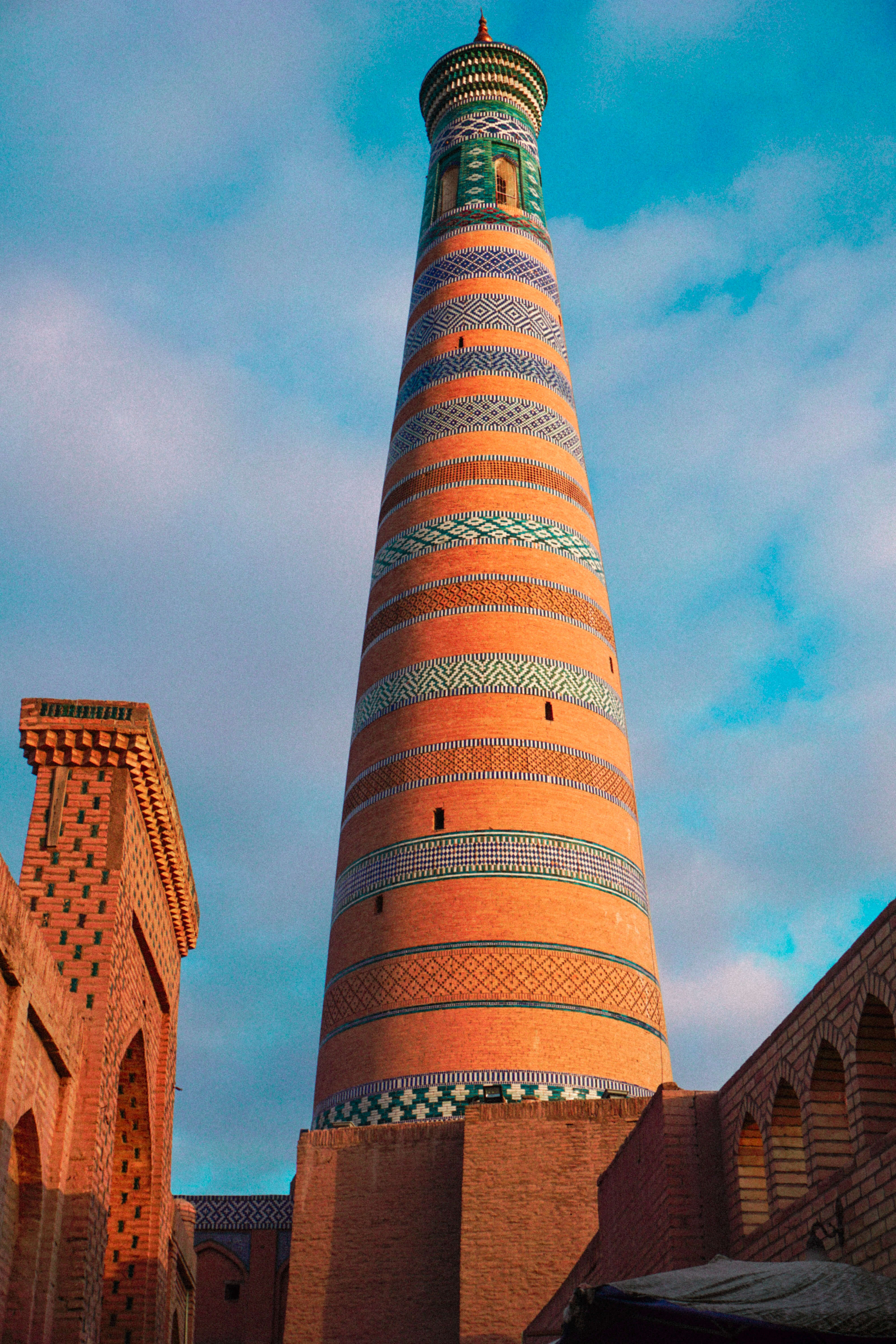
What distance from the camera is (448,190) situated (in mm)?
13844

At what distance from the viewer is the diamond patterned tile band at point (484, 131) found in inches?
549

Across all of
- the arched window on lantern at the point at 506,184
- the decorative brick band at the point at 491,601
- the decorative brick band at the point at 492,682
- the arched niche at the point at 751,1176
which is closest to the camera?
the arched niche at the point at 751,1176

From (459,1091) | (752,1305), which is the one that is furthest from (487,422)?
(752,1305)

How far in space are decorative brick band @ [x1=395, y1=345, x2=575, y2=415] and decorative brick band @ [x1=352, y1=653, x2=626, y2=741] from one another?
281cm

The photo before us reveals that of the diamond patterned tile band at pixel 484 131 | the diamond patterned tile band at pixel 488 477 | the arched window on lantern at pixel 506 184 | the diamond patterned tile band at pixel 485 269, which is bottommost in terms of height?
the diamond patterned tile band at pixel 488 477

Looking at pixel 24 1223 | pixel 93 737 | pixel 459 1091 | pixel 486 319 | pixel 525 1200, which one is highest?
pixel 486 319

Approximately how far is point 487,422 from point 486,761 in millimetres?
3182

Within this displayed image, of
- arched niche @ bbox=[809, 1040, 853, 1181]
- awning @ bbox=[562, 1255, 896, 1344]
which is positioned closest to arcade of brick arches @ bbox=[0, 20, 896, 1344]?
arched niche @ bbox=[809, 1040, 853, 1181]

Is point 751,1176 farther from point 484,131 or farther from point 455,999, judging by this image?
point 484,131

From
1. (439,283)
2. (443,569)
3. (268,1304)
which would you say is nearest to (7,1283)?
(443,569)

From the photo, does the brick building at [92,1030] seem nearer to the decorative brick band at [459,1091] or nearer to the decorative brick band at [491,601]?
the decorative brick band at [459,1091]

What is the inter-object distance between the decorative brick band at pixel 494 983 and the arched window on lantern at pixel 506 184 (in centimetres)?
729

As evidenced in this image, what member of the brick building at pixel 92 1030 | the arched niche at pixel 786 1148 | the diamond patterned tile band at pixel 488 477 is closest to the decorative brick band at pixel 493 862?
the brick building at pixel 92 1030

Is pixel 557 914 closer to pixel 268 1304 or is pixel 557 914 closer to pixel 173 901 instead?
pixel 173 901
